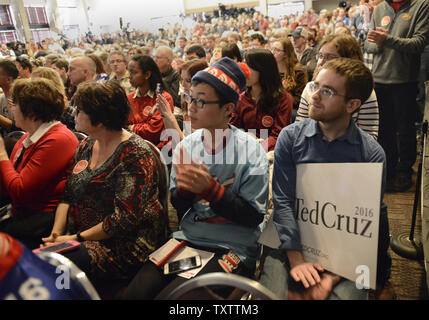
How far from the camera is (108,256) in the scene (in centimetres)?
144

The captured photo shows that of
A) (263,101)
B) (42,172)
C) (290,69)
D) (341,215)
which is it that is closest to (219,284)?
(341,215)

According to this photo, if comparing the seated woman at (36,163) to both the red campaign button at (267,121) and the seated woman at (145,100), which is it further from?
the red campaign button at (267,121)

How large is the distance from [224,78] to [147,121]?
1561mm

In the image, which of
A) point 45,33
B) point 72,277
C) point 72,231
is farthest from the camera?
point 45,33

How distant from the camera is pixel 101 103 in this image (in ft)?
5.09

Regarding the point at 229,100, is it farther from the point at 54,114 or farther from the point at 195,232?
the point at 54,114

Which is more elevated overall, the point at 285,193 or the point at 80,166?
the point at 80,166

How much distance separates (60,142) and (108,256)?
73 centimetres

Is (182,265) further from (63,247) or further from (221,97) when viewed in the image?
(221,97)

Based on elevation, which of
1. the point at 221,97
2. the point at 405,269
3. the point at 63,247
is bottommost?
the point at 405,269

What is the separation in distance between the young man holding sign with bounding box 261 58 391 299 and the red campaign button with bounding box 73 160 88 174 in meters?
0.97

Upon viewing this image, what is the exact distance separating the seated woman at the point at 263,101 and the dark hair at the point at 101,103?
1230mm
